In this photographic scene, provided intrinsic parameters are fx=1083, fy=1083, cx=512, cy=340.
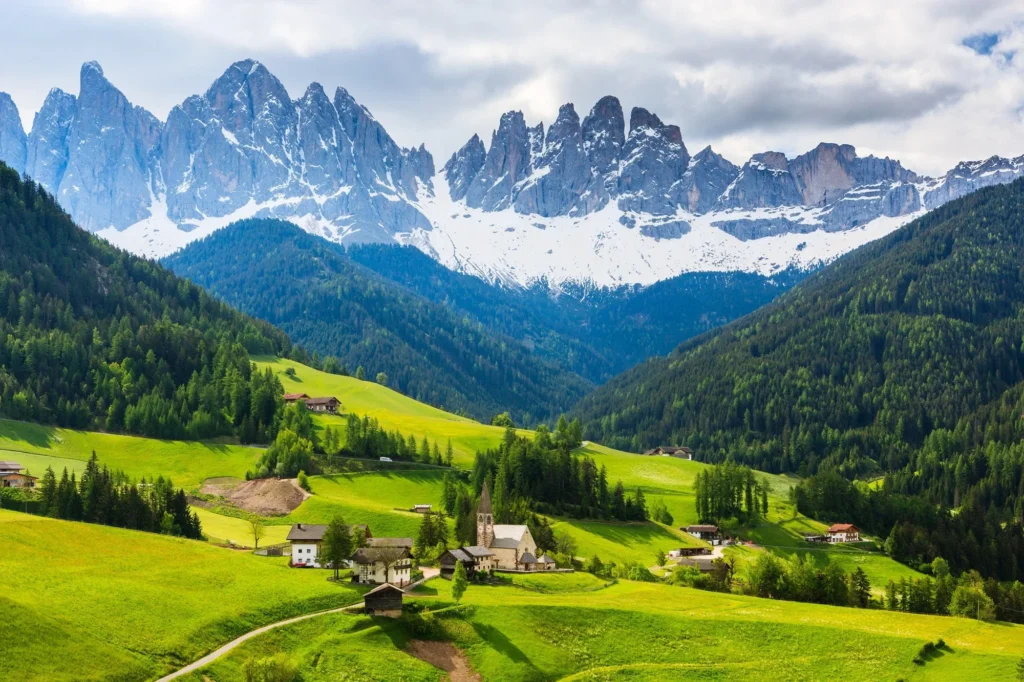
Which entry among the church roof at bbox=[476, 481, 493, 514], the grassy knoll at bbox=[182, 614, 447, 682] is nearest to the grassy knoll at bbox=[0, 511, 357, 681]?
the grassy knoll at bbox=[182, 614, 447, 682]

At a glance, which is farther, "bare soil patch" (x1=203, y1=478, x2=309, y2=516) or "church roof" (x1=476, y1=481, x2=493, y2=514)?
"bare soil patch" (x1=203, y1=478, x2=309, y2=516)

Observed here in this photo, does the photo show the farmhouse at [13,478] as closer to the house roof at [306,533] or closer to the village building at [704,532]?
the house roof at [306,533]

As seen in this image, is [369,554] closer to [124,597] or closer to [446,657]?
[446,657]

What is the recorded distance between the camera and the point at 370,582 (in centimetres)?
9281

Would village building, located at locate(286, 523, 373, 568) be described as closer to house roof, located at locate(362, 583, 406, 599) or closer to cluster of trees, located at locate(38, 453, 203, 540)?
cluster of trees, located at locate(38, 453, 203, 540)

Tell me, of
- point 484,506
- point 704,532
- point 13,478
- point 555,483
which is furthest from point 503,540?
point 13,478

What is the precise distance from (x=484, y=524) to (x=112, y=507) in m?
38.5

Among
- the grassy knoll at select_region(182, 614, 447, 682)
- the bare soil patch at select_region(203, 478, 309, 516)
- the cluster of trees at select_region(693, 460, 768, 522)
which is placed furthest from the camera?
the cluster of trees at select_region(693, 460, 768, 522)

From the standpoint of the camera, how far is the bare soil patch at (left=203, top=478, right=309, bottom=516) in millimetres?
139000

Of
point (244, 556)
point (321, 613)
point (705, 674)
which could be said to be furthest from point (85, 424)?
point (705, 674)

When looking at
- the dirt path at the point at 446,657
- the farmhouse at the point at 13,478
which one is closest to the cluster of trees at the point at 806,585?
the dirt path at the point at 446,657

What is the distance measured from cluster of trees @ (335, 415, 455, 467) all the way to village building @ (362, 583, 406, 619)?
291 ft

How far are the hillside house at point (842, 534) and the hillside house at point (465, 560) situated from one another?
75.2 metres

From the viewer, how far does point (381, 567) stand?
9288 centimetres
